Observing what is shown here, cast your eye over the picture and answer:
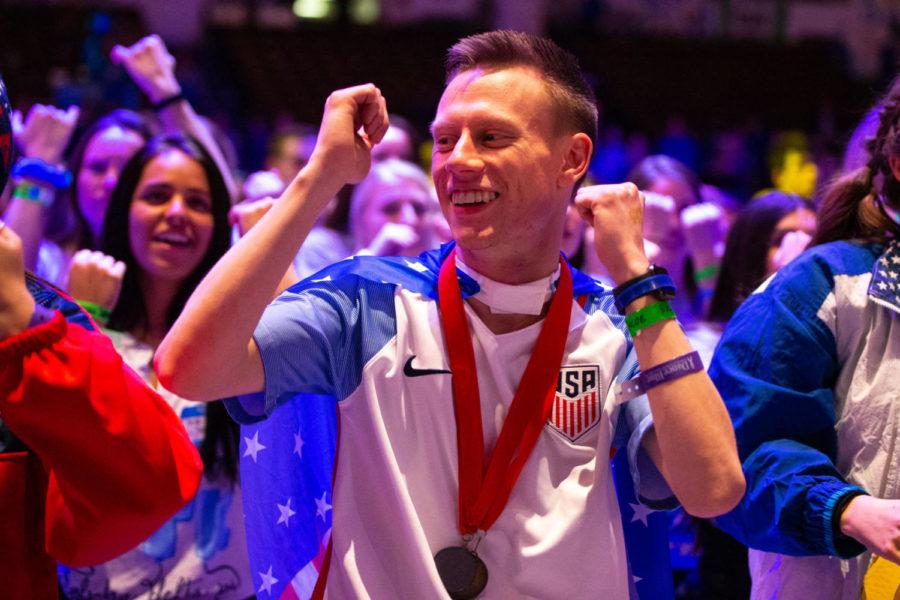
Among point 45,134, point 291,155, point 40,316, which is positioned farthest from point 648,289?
point 291,155

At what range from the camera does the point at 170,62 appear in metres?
4.16

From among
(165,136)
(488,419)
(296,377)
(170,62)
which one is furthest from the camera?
(170,62)

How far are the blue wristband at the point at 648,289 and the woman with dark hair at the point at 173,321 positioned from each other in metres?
1.24

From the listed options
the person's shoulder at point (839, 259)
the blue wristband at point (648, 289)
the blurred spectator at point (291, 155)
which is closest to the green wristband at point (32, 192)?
the blue wristband at point (648, 289)

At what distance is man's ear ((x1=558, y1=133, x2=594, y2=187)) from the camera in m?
2.17

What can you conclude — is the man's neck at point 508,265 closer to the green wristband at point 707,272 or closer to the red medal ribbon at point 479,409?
the red medal ribbon at point 479,409

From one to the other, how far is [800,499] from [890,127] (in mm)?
891

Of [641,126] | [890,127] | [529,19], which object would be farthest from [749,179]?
[890,127]

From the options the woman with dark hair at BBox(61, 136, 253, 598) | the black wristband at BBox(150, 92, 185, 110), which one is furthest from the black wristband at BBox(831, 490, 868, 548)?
the black wristband at BBox(150, 92, 185, 110)

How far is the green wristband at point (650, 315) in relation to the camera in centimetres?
195

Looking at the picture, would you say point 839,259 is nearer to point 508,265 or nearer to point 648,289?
point 648,289

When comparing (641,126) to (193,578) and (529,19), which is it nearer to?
(529,19)

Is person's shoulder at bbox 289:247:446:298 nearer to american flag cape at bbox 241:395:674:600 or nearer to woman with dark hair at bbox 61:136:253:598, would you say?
american flag cape at bbox 241:395:674:600

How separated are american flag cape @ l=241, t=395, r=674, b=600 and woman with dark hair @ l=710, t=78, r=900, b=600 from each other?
288mm
